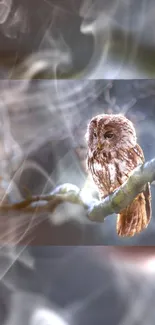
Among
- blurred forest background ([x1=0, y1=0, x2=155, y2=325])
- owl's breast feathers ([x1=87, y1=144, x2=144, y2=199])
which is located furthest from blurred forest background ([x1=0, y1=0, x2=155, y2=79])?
owl's breast feathers ([x1=87, y1=144, x2=144, y2=199])

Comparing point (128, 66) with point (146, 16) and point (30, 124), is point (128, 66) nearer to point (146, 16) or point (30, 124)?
point (146, 16)

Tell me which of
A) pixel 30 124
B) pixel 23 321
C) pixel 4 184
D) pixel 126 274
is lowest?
pixel 23 321

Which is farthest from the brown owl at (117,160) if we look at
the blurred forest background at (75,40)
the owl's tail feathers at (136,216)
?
the blurred forest background at (75,40)

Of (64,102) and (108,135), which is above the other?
(64,102)

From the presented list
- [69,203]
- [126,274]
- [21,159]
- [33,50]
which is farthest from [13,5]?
[126,274]

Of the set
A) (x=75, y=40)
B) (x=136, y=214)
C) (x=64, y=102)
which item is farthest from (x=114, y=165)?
(x=75, y=40)

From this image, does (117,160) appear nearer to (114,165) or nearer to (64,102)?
(114,165)
